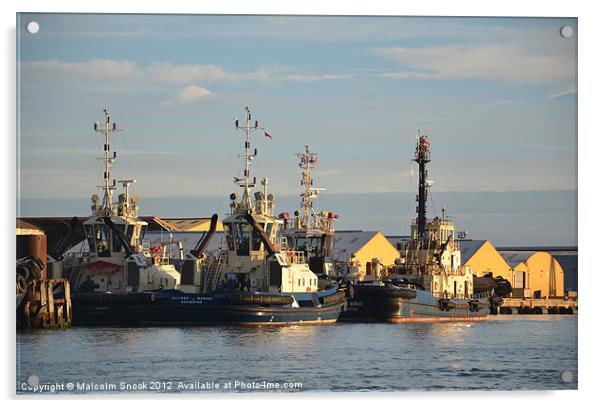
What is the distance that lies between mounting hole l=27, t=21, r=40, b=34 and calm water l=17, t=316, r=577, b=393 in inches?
216

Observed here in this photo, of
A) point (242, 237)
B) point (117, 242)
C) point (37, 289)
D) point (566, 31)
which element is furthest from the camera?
point (117, 242)

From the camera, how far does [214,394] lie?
2425 centimetres

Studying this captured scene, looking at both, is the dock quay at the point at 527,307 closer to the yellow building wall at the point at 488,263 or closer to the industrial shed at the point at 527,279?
the industrial shed at the point at 527,279

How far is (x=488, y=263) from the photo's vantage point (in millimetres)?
70062

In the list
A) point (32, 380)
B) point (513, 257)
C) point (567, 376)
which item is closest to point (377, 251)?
point (513, 257)

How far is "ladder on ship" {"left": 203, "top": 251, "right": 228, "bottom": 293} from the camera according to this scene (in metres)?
48.8

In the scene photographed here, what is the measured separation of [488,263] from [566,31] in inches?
1811

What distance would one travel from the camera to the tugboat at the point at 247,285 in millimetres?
44125

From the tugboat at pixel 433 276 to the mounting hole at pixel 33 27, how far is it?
31.6m

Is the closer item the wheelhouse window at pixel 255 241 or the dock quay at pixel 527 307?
the wheelhouse window at pixel 255 241

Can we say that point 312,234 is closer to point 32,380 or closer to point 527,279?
point 527,279

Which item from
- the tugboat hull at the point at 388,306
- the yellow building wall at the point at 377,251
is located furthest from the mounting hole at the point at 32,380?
the yellow building wall at the point at 377,251

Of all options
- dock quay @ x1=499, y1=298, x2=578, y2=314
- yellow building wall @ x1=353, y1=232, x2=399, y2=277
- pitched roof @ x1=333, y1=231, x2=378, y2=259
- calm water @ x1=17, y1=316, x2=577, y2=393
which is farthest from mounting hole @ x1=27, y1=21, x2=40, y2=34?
dock quay @ x1=499, y1=298, x2=578, y2=314

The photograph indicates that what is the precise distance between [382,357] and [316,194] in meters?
23.7
